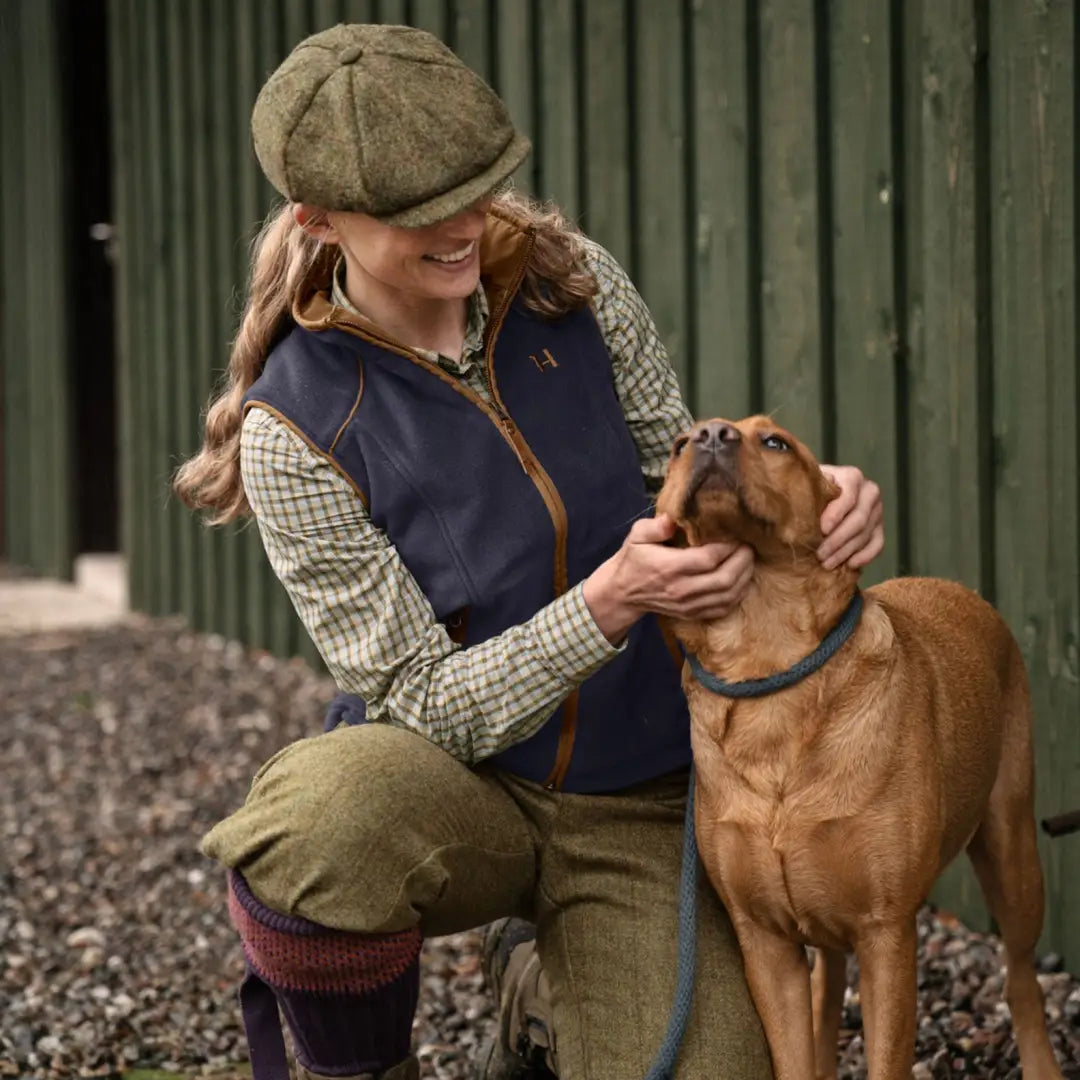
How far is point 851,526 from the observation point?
9.29 ft

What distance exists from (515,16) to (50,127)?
16.4 ft

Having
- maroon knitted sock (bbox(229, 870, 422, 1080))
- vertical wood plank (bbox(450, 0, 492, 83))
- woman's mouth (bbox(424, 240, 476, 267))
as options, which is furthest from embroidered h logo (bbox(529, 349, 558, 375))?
vertical wood plank (bbox(450, 0, 492, 83))

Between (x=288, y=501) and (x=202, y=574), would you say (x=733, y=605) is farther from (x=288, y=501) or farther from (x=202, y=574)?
(x=202, y=574)

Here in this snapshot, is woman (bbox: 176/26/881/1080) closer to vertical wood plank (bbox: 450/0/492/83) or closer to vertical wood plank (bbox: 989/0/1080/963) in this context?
vertical wood plank (bbox: 989/0/1080/963)

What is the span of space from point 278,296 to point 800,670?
1225 millimetres

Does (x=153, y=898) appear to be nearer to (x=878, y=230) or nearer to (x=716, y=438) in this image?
(x=878, y=230)

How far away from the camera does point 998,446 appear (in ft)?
13.7

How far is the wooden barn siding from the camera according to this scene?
399cm


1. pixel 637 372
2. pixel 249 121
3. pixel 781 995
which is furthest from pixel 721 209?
pixel 249 121

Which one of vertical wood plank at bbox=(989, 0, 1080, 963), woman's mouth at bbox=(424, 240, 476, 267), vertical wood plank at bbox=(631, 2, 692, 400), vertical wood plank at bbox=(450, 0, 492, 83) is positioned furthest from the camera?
vertical wood plank at bbox=(450, 0, 492, 83)

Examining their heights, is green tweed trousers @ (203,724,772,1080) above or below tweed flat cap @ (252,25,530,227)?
below

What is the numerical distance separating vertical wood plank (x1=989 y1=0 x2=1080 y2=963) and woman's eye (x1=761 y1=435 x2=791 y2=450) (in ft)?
4.46

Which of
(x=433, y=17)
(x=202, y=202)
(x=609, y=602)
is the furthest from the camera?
(x=202, y=202)

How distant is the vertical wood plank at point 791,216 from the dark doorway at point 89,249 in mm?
6318
